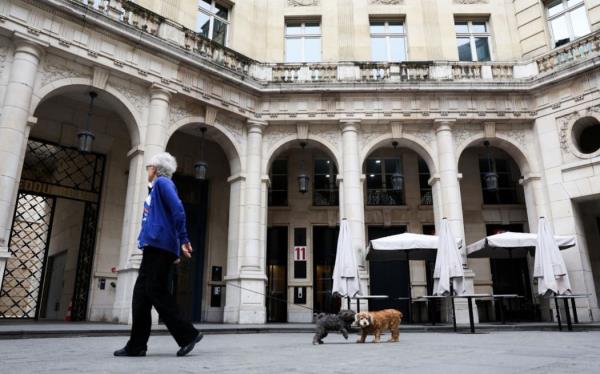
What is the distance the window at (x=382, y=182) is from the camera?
63.3 ft

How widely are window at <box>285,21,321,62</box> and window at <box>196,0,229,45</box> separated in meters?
2.64

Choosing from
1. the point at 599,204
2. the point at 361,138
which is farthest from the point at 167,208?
the point at 599,204

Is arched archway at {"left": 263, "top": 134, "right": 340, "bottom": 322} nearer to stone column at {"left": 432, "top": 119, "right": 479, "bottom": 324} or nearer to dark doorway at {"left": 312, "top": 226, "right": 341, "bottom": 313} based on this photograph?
dark doorway at {"left": 312, "top": 226, "right": 341, "bottom": 313}

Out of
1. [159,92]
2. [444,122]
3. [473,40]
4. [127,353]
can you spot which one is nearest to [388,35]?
[473,40]

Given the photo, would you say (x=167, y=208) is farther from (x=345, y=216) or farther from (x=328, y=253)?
(x=328, y=253)

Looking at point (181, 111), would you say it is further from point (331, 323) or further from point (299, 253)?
point (331, 323)

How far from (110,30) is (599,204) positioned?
58.1ft

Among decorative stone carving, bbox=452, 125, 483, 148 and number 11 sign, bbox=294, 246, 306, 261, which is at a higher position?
decorative stone carving, bbox=452, 125, 483, 148

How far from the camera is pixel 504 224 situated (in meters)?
18.8

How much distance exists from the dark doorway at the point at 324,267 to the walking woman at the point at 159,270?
14.1 metres

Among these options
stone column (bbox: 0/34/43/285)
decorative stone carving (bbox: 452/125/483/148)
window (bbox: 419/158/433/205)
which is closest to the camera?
stone column (bbox: 0/34/43/285)

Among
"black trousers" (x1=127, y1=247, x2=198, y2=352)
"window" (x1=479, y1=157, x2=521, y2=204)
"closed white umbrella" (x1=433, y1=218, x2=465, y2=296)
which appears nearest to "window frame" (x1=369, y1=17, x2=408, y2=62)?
"window" (x1=479, y1=157, x2=521, y2=204)

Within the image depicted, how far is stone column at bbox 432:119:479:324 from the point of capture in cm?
1518

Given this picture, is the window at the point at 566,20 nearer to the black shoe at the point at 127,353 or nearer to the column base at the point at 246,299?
the column base at the point at 246,299
